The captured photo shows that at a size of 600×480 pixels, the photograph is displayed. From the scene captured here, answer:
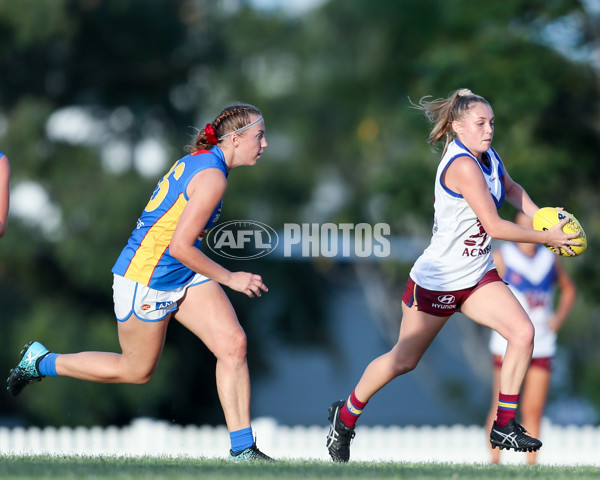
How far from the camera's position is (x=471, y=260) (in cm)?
598

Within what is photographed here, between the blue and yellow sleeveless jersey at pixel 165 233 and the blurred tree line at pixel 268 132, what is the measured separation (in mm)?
7772

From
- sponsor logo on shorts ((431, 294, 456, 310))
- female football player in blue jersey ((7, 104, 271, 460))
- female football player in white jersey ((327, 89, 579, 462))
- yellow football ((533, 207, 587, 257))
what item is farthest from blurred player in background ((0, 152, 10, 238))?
yellow football ((533, 207, 587, 257))

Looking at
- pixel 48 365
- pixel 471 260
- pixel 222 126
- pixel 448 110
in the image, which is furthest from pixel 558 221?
pixel 48 365

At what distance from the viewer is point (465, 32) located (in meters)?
18.7

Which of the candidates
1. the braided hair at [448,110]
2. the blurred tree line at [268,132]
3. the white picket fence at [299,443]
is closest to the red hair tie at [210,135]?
the braided hair at [448,110]

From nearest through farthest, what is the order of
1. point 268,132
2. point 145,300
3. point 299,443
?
point 145,300 < point 299,443 < point 268,132

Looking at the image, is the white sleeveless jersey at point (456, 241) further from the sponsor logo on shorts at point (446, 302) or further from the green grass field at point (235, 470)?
the green grass field at point (235, 470)

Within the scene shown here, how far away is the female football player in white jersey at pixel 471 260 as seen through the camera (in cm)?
577

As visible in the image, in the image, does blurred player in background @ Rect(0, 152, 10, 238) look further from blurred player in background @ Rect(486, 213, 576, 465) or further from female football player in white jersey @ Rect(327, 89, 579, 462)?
blurred player in background @ Rect(486, 213, 576, 465)

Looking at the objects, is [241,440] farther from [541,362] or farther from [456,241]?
[541,362]

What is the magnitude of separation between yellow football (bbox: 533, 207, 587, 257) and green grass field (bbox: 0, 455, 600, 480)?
1.28 metres

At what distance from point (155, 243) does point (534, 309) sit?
3784 mm

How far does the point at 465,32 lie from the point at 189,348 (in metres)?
8.63

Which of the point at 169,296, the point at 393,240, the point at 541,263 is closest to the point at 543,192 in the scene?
the point at 541,263
